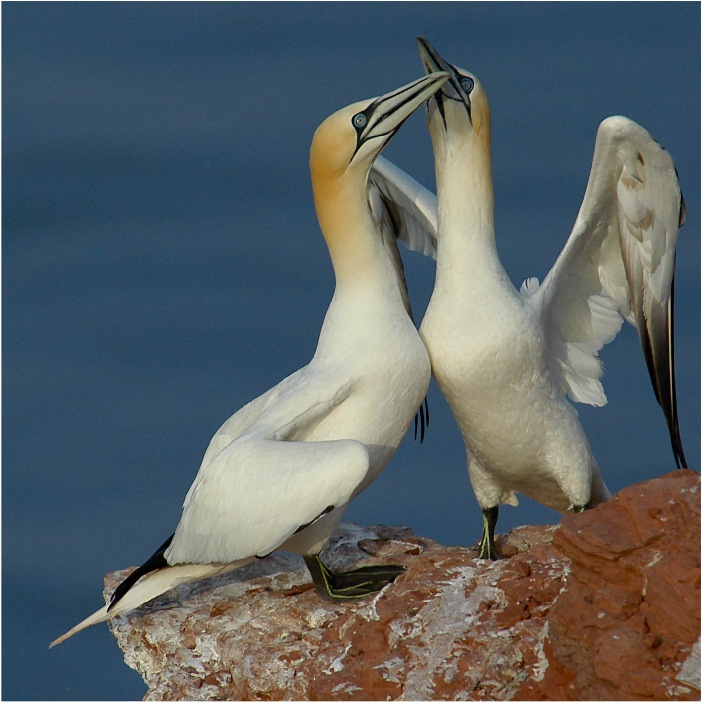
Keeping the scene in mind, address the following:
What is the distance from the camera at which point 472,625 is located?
6.04 metres

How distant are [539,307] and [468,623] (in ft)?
6.21

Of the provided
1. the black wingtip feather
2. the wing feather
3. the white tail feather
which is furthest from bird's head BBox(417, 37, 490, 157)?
the white tail feather

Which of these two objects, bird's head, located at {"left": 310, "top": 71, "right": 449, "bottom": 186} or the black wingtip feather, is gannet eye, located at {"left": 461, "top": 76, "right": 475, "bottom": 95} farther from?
the black wingtip feather

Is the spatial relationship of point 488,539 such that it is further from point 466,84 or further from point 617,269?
point 466,84

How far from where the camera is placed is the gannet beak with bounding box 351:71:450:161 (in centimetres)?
700

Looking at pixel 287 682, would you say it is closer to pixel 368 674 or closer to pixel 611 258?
pixel 368 674

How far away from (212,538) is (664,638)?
2.16 meters

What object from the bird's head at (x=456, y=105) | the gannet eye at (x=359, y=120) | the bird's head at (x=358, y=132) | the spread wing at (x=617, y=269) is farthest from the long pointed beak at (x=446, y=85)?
the spread wing at (x=617, y=269)

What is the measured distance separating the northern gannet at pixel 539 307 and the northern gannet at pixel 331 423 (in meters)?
0.23

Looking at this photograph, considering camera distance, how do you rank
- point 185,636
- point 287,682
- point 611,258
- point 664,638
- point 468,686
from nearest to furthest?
point 664,638
point 468,686
point 287,682
point 185,636
point 611,258

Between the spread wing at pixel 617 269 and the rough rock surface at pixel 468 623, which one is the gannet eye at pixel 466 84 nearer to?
the spread wing at pixel 617 269

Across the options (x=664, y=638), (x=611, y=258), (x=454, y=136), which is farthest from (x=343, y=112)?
(x=664, y=638)

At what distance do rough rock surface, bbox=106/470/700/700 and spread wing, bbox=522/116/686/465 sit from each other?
91 cm

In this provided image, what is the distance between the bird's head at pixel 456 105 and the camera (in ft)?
23.4
